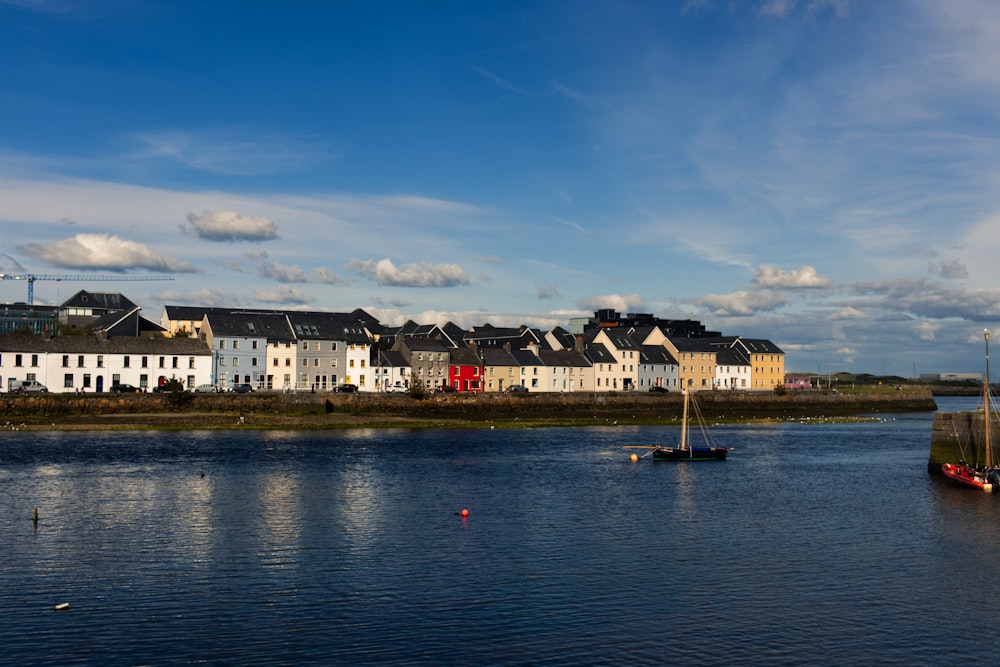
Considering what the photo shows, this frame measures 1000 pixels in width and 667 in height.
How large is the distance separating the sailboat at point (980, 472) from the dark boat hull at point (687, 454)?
61.8 feet

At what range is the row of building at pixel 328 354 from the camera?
397 feet

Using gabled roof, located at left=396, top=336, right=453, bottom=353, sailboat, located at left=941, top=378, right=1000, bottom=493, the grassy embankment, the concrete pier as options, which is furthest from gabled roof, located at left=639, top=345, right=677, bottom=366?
sailboat, located at left=941, top=378, right=1000, bottom=493

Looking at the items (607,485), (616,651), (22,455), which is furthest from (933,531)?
(22,455)

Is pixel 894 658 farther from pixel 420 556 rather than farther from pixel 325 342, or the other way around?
pixel 325 342

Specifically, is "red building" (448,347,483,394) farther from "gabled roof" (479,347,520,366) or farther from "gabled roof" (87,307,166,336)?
"gabled roof" (87,307,166,336)

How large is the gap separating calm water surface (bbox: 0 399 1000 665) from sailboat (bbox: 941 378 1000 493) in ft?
5.19

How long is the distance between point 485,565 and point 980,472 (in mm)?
40692

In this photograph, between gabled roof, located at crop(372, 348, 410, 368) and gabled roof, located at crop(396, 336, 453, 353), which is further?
gabled roof, located at crop(396, 336, 453, 353)

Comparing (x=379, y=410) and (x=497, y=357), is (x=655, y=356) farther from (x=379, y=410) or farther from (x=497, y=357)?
(x=379, y=410)

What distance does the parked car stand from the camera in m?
111

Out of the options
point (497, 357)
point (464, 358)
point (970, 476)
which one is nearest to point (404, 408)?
point (464, 358)

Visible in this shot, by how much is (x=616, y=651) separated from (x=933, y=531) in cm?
2653

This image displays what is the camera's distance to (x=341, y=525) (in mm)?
45469

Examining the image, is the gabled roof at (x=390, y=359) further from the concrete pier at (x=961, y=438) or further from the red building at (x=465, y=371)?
the concrete pier at (x=961, y=438)
